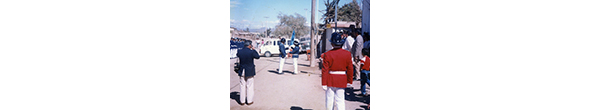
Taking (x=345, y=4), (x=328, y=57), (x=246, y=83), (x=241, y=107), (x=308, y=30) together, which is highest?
(x=345, y=4)

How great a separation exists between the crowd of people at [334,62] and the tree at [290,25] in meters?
0.12

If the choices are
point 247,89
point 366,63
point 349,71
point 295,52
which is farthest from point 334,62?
point 247,89

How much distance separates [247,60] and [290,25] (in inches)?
27.2

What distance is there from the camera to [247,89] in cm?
391

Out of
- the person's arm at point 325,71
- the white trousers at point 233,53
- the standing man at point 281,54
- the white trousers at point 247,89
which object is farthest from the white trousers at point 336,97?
the white trousers at point 233,53

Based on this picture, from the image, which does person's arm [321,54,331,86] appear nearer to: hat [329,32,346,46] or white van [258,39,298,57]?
hat [329,32,346,46]

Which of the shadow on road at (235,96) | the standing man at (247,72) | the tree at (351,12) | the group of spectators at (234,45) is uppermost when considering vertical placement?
the tree at (351,12)

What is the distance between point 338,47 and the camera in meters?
3.43

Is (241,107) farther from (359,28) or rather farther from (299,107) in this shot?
(359,28)

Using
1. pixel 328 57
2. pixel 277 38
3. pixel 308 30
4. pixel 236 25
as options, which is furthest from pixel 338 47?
pixel 236 25

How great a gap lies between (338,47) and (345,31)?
1.61 ft

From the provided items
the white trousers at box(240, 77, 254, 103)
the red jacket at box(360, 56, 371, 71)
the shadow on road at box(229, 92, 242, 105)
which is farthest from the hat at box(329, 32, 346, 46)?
the shadow on road at box(229, 92, 242, 105)

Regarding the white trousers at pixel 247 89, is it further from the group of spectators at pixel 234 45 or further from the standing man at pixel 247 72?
the group of spectators at pixel 234 45

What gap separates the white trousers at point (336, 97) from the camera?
3545mm
